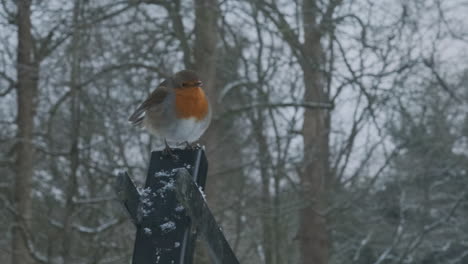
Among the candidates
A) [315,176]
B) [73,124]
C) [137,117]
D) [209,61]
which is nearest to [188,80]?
[137,117]

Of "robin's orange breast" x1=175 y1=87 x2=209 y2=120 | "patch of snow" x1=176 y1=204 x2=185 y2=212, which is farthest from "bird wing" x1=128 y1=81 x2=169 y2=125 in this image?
"patch of snow" x1=176 y1=204 x2=185 y2=212

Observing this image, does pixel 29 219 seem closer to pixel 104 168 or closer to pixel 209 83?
pixel 104 168

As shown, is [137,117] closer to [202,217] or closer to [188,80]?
[188,80]

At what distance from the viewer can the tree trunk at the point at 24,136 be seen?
7809 millimetres

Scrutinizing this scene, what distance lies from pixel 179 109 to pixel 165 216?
1180 millimetres

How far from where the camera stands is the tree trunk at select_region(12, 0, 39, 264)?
25.6ft

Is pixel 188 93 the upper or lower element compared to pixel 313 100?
lower

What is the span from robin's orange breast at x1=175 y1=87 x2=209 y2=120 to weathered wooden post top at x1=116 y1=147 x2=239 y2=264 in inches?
39.4

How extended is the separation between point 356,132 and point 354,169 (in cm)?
144

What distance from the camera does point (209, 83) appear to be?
348 inches

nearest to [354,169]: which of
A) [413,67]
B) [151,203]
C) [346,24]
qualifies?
[413,67]

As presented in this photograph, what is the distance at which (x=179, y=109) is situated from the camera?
2812mm

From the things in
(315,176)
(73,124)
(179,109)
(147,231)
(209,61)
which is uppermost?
(209,61)

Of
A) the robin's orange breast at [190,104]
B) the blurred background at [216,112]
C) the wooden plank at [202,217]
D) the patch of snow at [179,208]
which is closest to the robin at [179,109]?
the robin's orange breast at [190,104]
